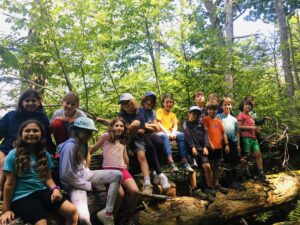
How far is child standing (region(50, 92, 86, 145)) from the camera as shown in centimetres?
437

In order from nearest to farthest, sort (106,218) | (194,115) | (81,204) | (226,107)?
(81,204)
(106,218)
(194,115)
(226,107)

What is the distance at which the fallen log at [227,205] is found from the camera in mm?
4908

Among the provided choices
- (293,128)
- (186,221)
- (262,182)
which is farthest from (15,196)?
(293,128)

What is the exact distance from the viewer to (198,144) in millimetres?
5570

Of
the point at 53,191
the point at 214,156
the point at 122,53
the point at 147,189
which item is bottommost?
the point at 147,189

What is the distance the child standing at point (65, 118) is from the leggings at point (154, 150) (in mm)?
1333

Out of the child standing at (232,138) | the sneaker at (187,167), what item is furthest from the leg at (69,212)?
the child standing at (232,138)

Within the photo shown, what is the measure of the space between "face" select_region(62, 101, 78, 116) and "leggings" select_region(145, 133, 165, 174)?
1414 mm

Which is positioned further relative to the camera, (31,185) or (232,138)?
(232,138)

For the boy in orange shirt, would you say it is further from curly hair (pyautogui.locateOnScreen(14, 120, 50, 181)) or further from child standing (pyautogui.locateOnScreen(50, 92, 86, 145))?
curly hair (pyautogui.locateOnScreen(14, 120, 50, 181))

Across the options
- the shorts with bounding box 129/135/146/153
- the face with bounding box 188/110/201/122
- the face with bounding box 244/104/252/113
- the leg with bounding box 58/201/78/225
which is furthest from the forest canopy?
the leg with bounding box 58/201/78/225

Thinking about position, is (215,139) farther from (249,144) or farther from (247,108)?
(247,108)

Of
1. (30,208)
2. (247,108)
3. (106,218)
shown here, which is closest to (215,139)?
(247,108)

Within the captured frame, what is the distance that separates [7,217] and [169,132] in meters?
3.41
